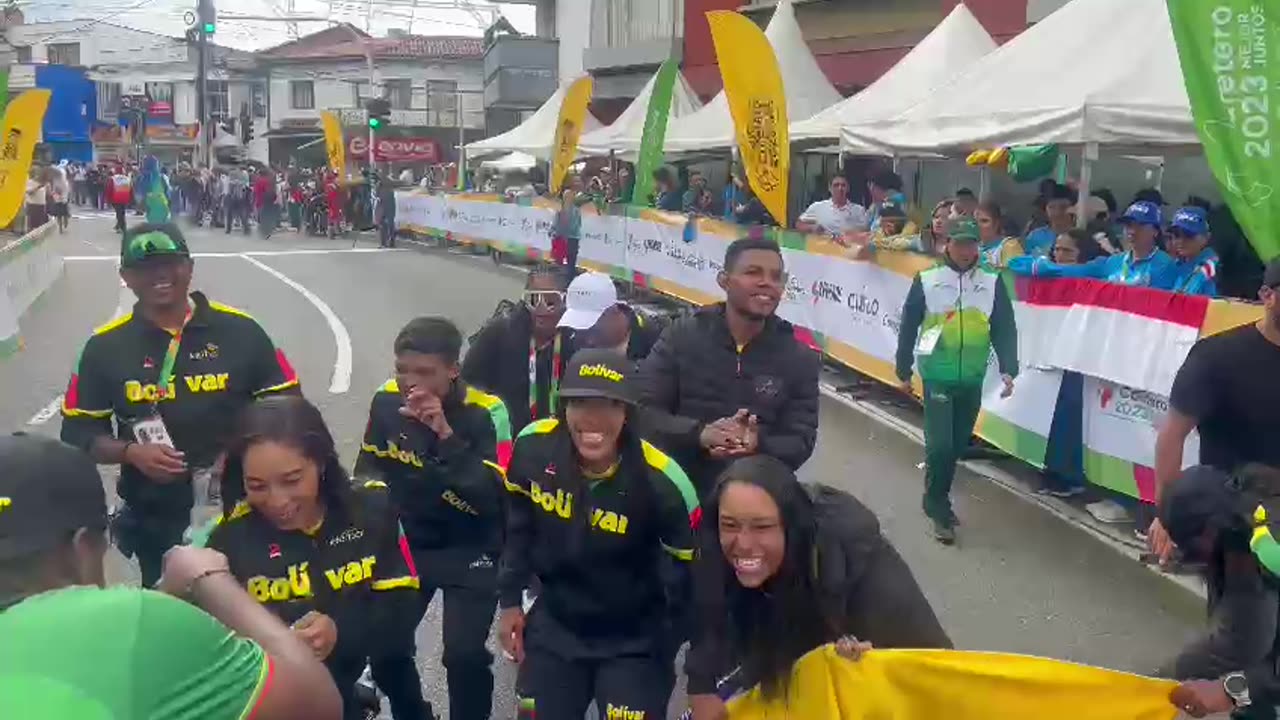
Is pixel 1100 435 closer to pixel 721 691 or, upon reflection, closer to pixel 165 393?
pixel 721 691

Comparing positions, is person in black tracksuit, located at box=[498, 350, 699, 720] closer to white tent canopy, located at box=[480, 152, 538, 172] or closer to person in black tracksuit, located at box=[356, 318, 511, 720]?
person in black tracksuit, located at box=[356, 318, 511, 720]

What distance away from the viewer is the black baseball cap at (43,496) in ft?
7.03

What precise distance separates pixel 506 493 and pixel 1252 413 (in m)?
2.60

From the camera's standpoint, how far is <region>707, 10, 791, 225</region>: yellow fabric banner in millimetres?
12492

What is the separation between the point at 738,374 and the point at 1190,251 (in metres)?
4.35

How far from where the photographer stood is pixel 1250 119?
19.0 ft

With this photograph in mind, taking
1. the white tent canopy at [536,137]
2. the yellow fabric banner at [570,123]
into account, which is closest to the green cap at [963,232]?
the yellow fabric banner at [570,123]

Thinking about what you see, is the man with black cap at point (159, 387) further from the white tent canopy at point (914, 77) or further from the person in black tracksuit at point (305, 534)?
the white tent canopy at point (914, 77)

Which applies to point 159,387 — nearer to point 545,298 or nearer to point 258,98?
point 545,298

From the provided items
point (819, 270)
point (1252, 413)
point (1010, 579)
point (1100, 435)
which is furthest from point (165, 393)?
point (819, 270)

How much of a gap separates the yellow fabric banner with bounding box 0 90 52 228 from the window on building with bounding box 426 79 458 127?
166 feet

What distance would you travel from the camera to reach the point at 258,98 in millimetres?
72250

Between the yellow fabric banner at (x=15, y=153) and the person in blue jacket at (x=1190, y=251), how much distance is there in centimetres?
1272

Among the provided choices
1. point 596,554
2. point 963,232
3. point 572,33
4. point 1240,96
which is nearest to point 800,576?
point 596,554
